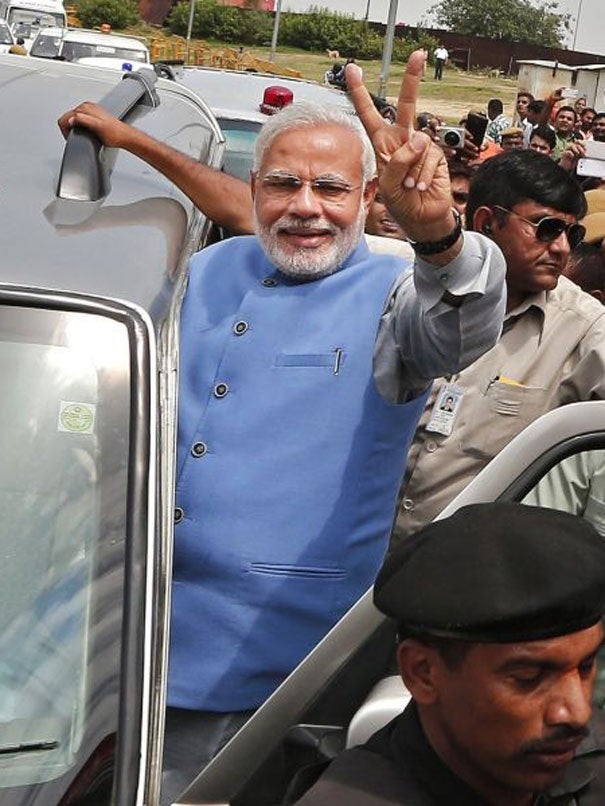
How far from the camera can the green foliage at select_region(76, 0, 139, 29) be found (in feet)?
208

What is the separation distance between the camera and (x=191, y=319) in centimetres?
311

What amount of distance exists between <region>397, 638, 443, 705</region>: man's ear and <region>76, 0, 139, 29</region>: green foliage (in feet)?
205

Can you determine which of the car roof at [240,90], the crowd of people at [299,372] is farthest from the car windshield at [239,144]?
the crowd of people at [299,372]

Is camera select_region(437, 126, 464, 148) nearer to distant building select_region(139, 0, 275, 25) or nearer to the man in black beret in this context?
the man in black beret

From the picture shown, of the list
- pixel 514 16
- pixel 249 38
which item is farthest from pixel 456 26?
pixel 249 38

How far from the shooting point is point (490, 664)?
181cm

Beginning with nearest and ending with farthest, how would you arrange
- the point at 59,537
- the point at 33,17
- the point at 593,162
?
the point at 59,537 < the point at 593,162 < the point at 33,17

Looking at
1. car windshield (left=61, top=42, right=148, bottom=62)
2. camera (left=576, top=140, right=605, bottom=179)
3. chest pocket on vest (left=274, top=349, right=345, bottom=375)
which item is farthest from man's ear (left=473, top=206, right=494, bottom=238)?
car windshield (left=61, top=42, right=148, bottom=62)

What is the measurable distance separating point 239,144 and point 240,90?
149cm

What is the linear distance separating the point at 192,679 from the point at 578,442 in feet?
2.89

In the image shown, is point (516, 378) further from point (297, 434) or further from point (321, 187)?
point (297, 434)

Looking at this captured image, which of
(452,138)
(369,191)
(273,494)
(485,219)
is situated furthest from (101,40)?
(273,494)

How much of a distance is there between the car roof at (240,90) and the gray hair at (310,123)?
434 cm

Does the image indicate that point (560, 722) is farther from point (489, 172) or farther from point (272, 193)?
point (489, 172)
